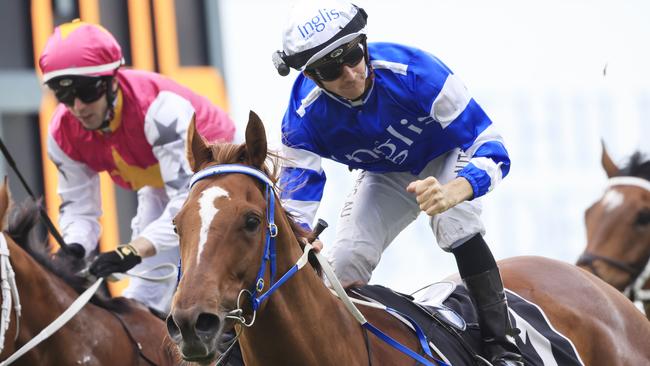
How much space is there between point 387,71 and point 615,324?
138cm

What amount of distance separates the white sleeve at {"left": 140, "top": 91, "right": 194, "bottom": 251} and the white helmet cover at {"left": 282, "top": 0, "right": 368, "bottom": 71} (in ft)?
4.92

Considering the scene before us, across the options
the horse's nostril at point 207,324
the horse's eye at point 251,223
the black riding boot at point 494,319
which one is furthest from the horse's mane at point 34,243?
the horse's nostril at point 207,324

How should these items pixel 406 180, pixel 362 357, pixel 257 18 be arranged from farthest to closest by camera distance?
pixel 257 18 < pixel 406 180 < pixel 362 357

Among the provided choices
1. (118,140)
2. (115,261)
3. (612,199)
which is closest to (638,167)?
(612,199)

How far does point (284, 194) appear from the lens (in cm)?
386

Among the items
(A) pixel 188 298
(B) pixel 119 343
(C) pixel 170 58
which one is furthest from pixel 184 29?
(A) pixel 188 298

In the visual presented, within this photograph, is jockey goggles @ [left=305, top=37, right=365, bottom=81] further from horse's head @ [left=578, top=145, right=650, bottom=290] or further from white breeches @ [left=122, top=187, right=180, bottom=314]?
horse's head @ [left=578, top=145, right=650, bottom=290]

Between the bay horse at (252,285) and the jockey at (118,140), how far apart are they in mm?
1724

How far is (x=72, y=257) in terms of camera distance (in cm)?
507

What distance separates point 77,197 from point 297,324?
2539 mm

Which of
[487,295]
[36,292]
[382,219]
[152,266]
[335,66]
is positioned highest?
[335,66]

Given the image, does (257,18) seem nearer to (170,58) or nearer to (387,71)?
(170,58)

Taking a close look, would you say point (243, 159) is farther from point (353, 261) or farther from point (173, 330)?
point (353, 261)

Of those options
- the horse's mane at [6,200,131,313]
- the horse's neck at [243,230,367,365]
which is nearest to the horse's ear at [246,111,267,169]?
the horse's neck at [243,230,367,365]
